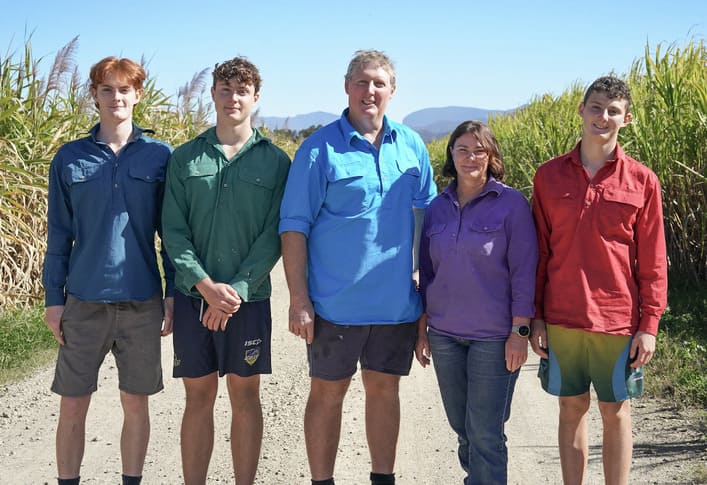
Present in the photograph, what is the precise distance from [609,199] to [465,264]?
0.69 metres

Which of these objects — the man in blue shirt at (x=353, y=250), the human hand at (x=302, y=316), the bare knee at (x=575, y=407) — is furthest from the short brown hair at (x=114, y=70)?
the bare knee at (x=575, y=407)

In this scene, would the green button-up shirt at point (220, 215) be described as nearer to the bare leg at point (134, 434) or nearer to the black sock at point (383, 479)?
the bare leg at point (134, 434)

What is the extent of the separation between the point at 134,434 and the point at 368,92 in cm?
198

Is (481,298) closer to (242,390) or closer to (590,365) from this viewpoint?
(590,365)

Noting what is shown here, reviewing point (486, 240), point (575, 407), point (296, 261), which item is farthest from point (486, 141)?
point (575, 407)

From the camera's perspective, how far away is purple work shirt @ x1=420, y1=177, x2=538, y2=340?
3.40 meters

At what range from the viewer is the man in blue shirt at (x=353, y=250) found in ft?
11.8

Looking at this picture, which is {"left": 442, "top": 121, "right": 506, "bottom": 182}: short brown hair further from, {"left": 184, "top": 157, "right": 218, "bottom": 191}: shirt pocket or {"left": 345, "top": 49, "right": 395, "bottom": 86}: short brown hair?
{"left": 184, "top": 157, "right": 218, "bottom": 191}: shirt pocket

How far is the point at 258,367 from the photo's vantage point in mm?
3682

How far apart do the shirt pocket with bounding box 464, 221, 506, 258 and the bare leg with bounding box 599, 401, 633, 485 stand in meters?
0.86

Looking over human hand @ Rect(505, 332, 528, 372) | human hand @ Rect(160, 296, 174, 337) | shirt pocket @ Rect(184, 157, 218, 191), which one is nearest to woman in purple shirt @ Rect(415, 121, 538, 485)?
human hand @ Rect(505, 332, 528, 372)

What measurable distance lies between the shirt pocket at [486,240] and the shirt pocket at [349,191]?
52 cm

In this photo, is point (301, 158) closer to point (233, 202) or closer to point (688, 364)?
point (233, 202)

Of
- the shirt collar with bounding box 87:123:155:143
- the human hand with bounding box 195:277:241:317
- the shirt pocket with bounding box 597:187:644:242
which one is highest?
the shirt collar with bounding box 87:123:155:143
